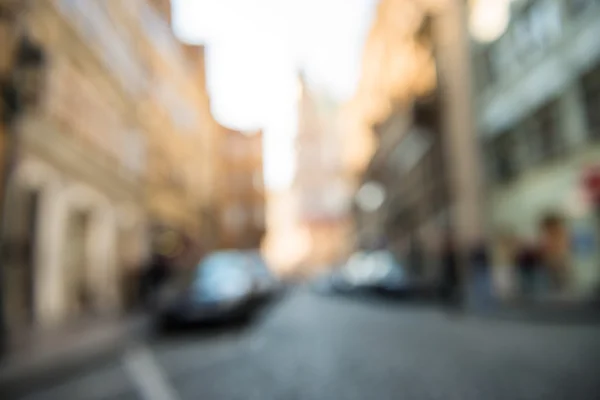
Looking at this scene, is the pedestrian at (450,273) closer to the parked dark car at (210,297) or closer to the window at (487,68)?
the window at (487,68)

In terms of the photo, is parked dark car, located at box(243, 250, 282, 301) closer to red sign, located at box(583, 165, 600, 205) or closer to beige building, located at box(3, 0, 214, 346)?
beige building, located at box(3, 0, 214, 346)

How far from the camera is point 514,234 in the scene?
19828mm

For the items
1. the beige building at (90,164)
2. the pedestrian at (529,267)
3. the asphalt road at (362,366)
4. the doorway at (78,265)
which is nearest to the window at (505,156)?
the pedestrian at (529,267)

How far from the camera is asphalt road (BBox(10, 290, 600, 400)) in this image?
4906mm

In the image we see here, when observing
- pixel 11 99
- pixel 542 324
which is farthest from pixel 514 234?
pixel 11 99

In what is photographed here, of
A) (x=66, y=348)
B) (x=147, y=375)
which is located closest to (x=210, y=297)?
(x=66, y=348)

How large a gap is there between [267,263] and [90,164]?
8.23m

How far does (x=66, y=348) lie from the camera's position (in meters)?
8.20

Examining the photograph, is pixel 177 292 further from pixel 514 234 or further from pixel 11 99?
pixel 514 234

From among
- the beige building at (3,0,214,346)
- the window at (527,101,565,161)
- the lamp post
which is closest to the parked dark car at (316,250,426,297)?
the window at (527,101,565,161)

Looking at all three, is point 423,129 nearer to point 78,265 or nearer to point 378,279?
point 378,279

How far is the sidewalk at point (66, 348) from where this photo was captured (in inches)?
267

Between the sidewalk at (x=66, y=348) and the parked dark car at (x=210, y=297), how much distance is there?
1.99 feet

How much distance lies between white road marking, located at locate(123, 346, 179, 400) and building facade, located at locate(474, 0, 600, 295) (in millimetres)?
10481
